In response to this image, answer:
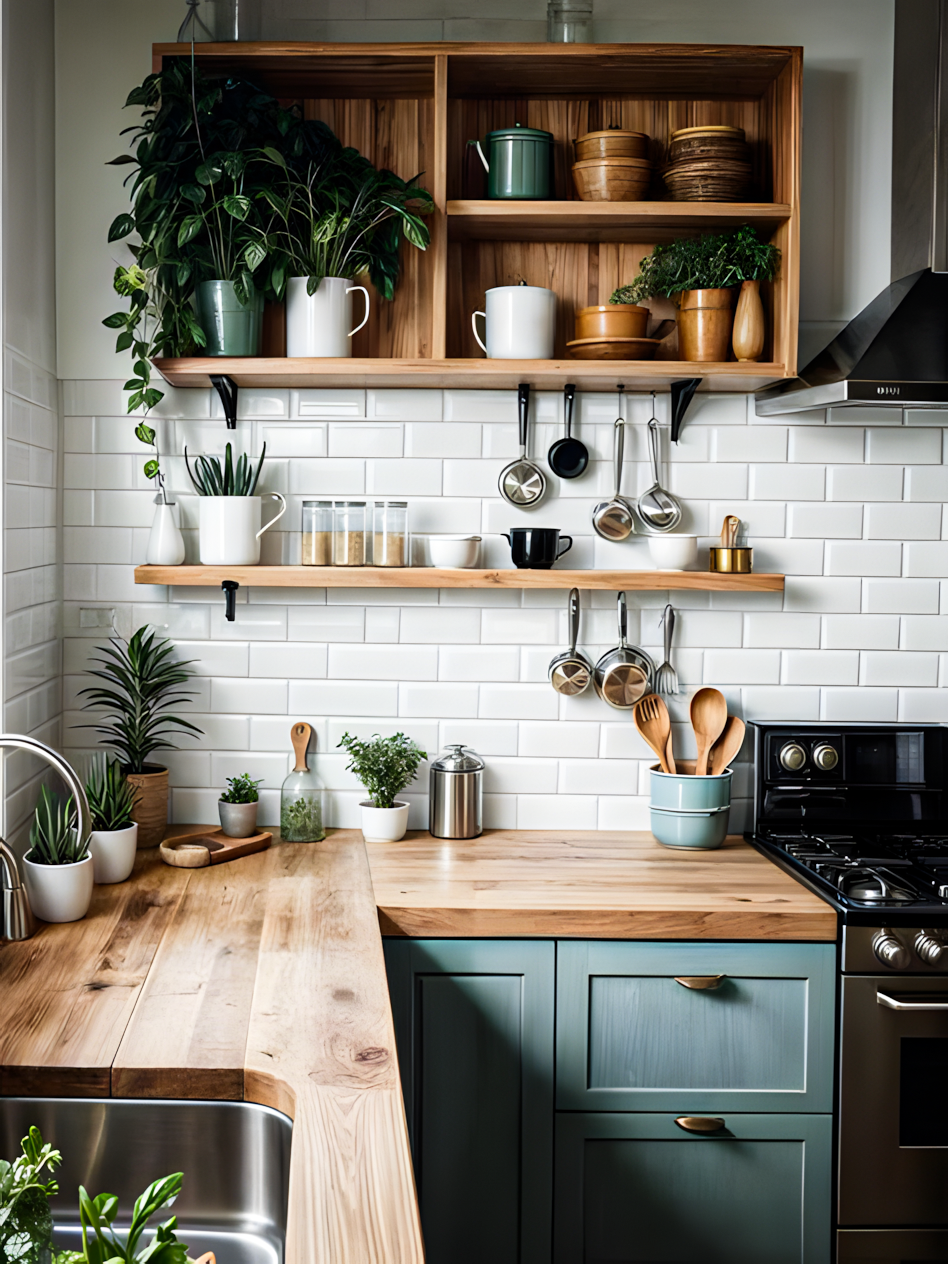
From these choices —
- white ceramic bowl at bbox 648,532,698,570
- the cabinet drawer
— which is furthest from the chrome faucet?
white ceramic bowl at bbox 648,532,698,570

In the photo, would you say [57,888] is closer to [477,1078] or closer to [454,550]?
[477,1078]

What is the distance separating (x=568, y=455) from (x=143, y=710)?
1.10m

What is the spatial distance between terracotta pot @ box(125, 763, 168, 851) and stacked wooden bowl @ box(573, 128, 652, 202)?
1.53 metres

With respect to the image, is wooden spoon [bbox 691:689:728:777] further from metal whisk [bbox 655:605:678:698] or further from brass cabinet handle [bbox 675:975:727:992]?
brass cabinet handle [bbox 675:975:727:992]

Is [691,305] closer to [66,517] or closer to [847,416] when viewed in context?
[847,416]

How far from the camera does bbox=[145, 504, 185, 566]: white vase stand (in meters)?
2.48

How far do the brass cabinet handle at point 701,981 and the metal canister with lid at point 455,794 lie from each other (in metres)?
0.62

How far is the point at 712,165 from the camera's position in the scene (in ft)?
7.65

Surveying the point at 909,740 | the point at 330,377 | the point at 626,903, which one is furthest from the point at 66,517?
the point at 909,740

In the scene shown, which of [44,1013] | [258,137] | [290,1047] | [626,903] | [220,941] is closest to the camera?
[290,1047]

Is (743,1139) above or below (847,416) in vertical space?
below

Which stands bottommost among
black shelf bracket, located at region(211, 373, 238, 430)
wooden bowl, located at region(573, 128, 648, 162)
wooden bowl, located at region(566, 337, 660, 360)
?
black shelf bracket, located at region(211, 373, 238, 430)

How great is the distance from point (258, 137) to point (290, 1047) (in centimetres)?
184

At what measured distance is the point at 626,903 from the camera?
2.08 meters
